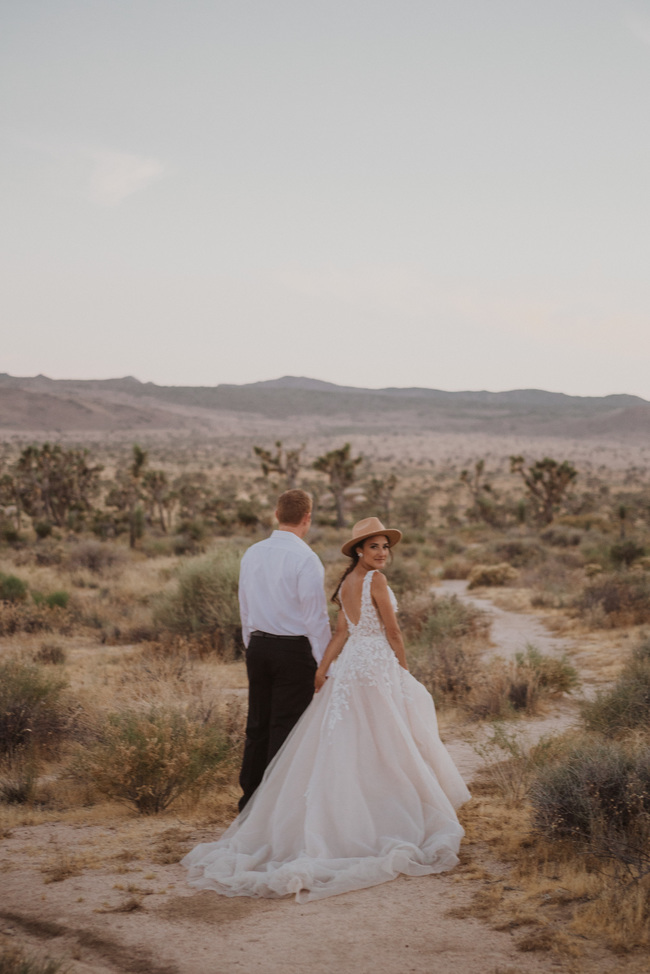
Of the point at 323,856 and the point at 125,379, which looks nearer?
the point at 323,856

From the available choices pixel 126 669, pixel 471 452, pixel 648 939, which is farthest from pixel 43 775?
pixel 471 452

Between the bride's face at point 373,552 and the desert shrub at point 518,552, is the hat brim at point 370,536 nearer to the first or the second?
the bride's face at point 373,552

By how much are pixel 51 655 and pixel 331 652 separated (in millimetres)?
7469

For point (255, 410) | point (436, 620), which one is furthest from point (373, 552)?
point (255, 410)

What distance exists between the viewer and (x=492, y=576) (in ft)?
68.0

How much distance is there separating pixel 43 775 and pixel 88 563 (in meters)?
14.4

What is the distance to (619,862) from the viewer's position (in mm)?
4539

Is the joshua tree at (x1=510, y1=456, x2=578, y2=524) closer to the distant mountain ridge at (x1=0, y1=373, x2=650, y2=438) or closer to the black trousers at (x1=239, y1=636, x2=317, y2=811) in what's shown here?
the black trousers at (x1=239, y1=636, x2=317, y2=811)

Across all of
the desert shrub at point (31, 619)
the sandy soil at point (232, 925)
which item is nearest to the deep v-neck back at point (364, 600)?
the sandy soil at point (232, 925)

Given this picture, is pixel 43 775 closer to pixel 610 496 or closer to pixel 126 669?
pixel 126 669

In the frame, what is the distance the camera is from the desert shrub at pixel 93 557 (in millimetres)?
20455

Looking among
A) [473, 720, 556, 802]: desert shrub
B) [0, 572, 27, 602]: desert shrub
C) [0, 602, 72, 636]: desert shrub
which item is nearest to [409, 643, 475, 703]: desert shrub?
[473, 720, 556, 802]: desert shrub

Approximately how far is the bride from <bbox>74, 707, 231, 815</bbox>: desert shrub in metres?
1.15

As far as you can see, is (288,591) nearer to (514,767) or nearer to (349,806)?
(349,806)
